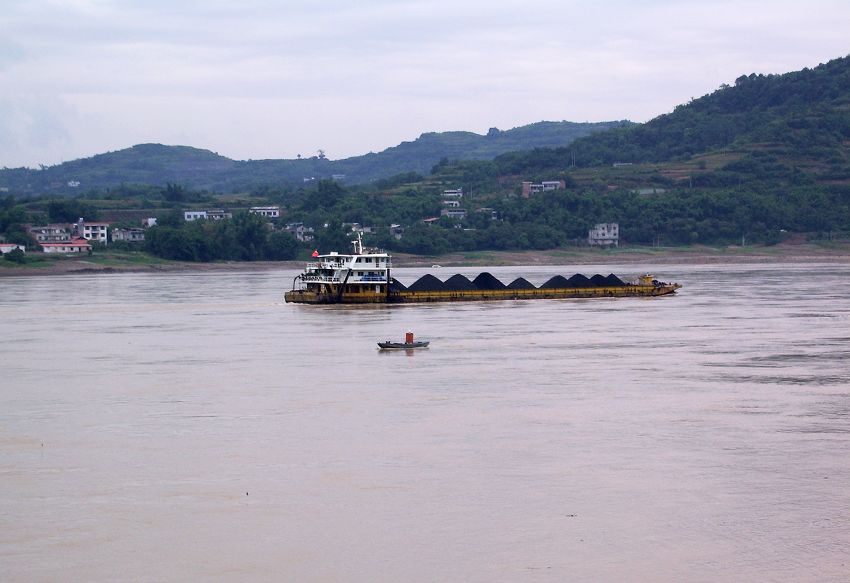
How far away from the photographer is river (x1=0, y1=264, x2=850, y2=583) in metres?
21.4

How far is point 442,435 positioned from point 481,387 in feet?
28.3

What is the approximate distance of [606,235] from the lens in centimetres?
17300

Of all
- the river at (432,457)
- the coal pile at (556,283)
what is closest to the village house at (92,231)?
the coal pile at (556,283)

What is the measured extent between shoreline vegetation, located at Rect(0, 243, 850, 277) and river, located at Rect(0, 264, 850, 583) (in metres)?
88.6

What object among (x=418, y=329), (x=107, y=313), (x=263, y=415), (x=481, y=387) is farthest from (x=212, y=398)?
(x=107, y=313)

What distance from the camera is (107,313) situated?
242 feet

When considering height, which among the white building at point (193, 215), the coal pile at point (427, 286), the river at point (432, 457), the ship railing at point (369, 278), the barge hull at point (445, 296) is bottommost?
the river at point (432, 457)

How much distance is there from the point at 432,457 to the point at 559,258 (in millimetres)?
137020

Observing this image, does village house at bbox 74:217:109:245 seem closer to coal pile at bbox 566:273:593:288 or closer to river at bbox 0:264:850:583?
coal pile at bbox 566:273:593:288

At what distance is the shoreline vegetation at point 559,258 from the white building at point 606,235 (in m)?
2.55

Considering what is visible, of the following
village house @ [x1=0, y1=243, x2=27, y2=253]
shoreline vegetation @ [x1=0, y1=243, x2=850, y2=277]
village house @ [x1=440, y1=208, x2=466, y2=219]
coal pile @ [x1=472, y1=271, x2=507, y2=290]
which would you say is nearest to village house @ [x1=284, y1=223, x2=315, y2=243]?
shoreline vegetation @ [x1=0, y1=243, x2=850, y2=277]

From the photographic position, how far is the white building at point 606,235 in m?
173

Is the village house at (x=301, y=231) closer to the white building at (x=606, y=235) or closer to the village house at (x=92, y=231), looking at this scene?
the village house at (x=92, y=231)

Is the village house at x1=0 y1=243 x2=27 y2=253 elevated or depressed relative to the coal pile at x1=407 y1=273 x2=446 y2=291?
elevated
